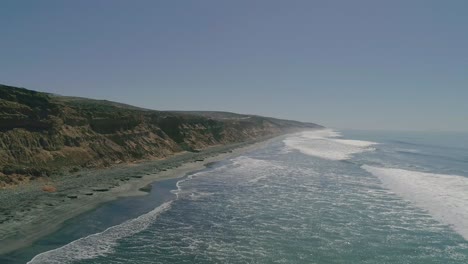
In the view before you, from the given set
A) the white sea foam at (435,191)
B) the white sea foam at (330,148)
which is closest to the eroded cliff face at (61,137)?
the white sea foam at (330,148)

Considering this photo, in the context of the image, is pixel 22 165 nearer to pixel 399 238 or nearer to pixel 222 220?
pixel 222 220

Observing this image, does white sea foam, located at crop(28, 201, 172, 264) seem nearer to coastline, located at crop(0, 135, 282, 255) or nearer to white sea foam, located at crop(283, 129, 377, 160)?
coastline, located at crop(0, 135, 282, 255)

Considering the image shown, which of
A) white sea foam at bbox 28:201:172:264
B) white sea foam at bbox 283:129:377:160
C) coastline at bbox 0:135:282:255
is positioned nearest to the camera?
white sea foam at bbox 28:201:172:264

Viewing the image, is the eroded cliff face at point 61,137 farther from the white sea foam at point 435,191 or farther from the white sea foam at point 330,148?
the white sea foam at point 435,191

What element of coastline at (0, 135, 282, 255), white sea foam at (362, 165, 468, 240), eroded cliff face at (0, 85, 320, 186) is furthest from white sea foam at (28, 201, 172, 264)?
white sea foam at (362, 165, 468, 240)

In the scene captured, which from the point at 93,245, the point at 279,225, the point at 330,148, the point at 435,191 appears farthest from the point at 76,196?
the point at 330,148
